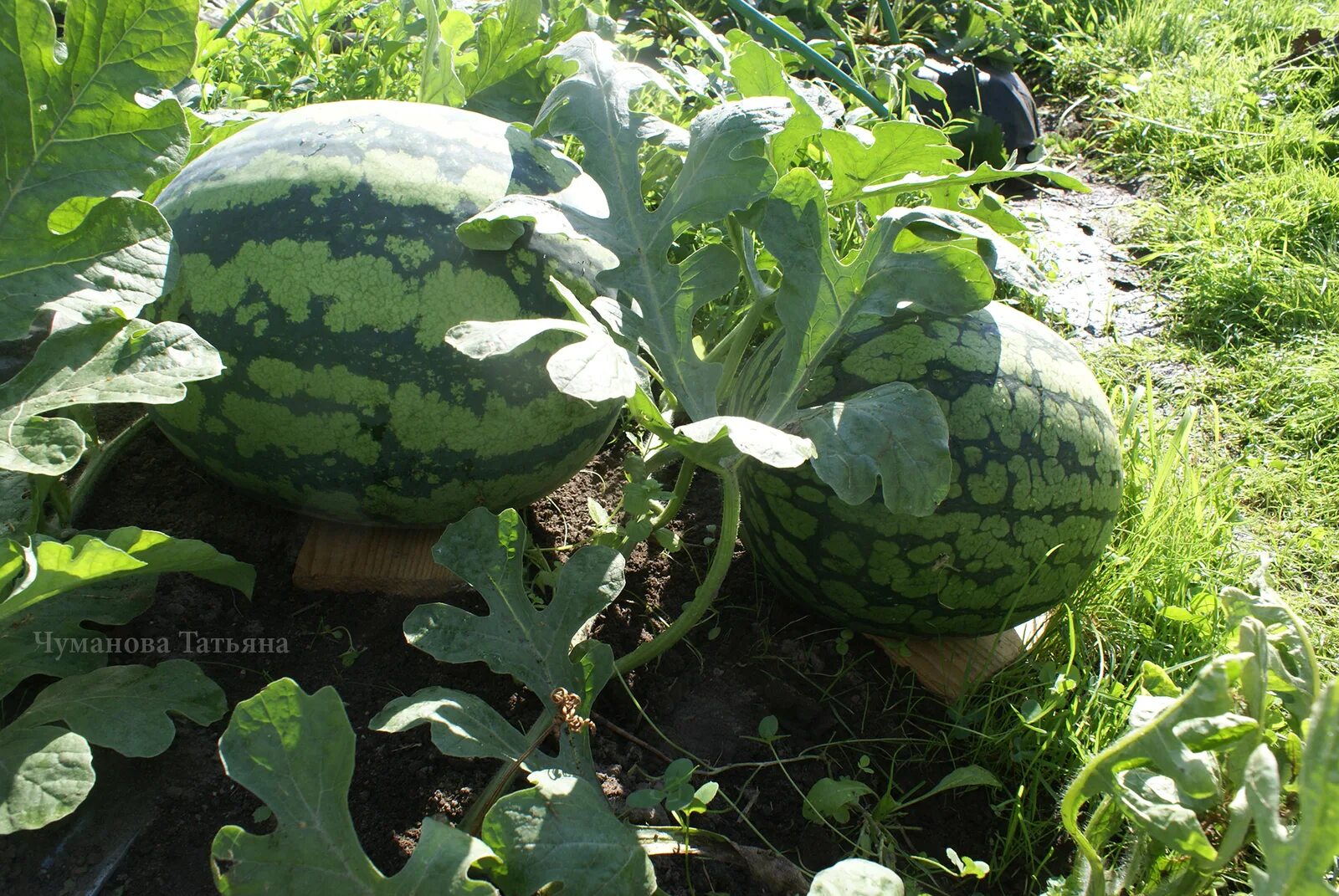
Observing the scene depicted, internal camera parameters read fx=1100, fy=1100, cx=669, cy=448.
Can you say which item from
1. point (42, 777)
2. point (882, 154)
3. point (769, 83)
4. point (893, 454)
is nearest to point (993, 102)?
point (769, 83)

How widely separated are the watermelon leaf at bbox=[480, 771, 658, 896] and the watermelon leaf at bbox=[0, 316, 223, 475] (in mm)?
696

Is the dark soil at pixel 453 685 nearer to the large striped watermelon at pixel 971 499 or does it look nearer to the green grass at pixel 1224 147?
the large striped watermelon at pixel 971 499

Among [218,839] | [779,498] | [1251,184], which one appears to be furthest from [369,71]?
[1251,184]

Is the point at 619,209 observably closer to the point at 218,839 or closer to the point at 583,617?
the point at 583,617

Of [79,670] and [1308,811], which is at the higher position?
[1308,811]

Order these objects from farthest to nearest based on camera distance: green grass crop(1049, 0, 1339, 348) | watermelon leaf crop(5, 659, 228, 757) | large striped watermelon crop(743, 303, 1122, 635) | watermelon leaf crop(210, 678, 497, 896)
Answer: green grass crop(1049, 0, 1339, 348) < large striped watermelon crop(743, 303, 1122, 635) < watermelon leaf crop(5, 659, 228, 757) < watermelon leaf crop(210, 678, 497, 896)

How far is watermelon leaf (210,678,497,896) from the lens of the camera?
49.0 inches

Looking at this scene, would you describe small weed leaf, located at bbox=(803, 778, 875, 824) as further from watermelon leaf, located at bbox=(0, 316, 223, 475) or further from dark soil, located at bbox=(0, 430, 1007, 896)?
watermelon leaf, located at bbox=(0, 316, 223, 475)

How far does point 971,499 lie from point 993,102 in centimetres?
286

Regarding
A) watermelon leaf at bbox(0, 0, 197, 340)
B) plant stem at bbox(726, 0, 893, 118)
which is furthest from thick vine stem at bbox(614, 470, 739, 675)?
plant stem at bbox(726, 0, 893, 118)

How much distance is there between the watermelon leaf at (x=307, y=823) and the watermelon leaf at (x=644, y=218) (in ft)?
2.37

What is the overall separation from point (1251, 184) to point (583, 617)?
3329 mm

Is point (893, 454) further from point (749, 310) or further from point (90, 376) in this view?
point (90, 376)

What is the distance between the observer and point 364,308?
1.70m
